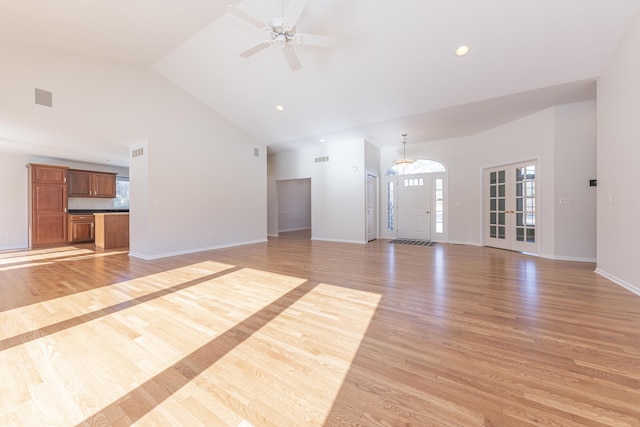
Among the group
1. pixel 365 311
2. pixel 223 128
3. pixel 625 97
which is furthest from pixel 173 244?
pixel 625 97

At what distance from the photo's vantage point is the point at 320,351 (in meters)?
1.91

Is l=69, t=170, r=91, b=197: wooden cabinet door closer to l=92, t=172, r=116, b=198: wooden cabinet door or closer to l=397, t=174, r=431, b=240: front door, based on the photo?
l=92, t=172, r=116, b=198: wooden cabinet door

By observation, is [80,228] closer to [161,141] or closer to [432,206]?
[161,141]

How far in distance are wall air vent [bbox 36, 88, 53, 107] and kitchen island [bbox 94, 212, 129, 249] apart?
10.3ft

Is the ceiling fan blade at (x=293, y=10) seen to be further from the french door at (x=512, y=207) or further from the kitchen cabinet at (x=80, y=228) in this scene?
the kitchen cabinet at (x=80, y=228)

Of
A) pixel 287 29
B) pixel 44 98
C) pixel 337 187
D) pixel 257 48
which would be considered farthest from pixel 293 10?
pixel 337 187

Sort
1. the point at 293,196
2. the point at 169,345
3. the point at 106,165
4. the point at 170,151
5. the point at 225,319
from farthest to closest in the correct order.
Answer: the point at 293,196 < the point at 106,165 < the point at 170,151 < the point at 225,319 < the point at 169,345

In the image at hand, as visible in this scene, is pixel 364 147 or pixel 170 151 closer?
pixel 170 151

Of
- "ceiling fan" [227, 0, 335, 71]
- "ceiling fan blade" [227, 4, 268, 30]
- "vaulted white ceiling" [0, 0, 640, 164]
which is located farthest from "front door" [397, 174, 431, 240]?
"ceiling fan blade" [227, 4, 268, 30]

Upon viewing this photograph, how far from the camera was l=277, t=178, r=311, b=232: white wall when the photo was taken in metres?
11.2

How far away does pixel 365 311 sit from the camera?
2.62 metres

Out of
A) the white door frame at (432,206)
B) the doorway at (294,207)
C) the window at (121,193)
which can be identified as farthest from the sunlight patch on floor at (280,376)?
the window at (121,193)

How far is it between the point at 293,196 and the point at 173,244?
6.56m

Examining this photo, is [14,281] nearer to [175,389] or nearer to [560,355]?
[175,389]
